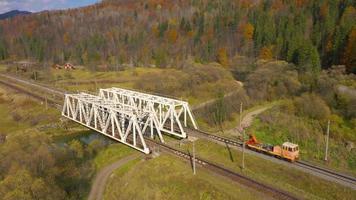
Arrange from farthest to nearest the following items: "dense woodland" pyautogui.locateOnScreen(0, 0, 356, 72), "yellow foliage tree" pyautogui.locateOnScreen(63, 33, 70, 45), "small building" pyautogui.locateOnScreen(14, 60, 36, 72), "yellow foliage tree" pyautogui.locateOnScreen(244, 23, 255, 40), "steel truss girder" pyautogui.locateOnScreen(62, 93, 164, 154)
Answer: "yellow foliage tree" pyautogui.locateOnScreen(63, 33, 70, 45) → "small building" pyautogui.locateOnScreen(14, 60, 36, 72) → "yellow foliage tree" pyautogui.locateOnScreen(244, 23, 255, 40) → "dense woodland" pyautogui.locateOnScreen(0, 0, 356, 72) → "steel truss girder" pyautogui.locateOnScreen(62, 93, 164, 154)

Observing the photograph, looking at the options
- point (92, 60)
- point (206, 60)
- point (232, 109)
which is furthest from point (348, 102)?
point (92, 60)

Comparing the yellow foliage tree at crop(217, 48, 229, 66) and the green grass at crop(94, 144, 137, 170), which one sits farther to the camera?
the yellow foliage tree at crop(217, 48, 229, 66)

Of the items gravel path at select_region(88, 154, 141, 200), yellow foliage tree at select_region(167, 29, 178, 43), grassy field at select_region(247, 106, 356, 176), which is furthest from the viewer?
yellow foliage tree at select_region(167, 29, 178, 43)

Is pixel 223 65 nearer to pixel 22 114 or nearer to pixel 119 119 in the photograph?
pixel 119 119

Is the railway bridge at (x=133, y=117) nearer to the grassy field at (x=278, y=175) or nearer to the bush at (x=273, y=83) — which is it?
the grassy field at (x=278, y=175)

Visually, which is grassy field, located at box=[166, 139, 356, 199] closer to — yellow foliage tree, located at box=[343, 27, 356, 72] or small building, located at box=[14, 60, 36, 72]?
yellow foliage tree, located at box=[343, 27, 356, 72]

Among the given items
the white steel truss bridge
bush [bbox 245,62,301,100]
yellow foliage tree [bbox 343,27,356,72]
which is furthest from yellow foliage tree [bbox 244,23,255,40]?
the white steel truss bridge
